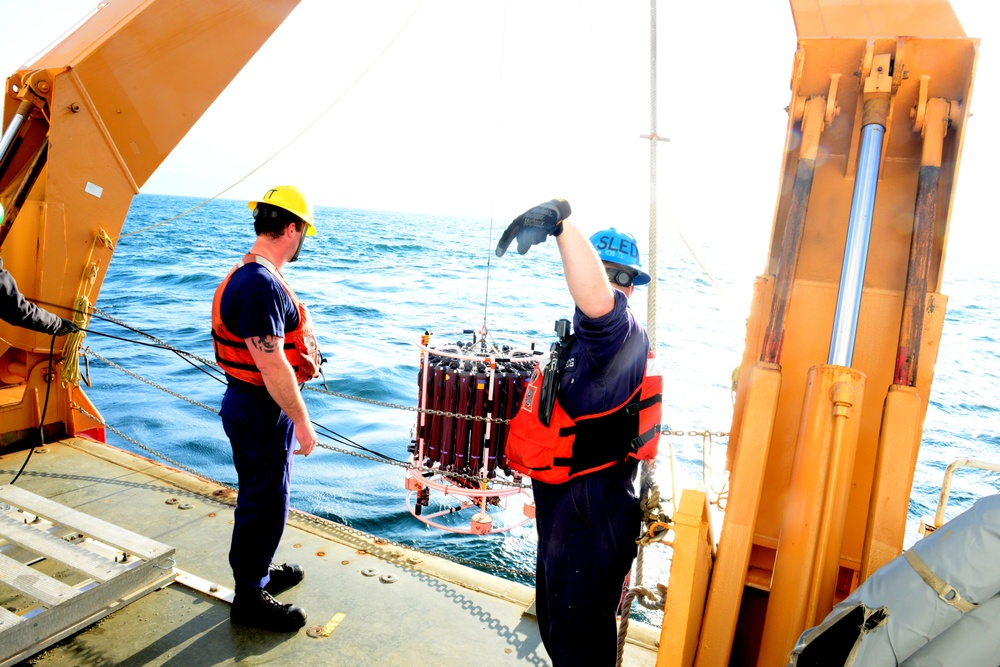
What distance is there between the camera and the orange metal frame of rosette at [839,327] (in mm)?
2092

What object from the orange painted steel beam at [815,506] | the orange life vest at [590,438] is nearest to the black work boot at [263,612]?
the orange life vest at [590,438]

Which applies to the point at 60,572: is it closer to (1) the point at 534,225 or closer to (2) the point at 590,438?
(2) the point at 590,438

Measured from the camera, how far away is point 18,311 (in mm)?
3652

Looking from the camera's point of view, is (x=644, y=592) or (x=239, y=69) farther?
(x=239, y=69)

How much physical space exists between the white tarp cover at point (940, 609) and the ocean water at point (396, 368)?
0.68 m

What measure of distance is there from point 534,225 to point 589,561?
125cm

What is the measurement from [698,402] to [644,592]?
10.8m

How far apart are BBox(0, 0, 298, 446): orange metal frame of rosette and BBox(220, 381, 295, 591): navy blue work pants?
107 inches

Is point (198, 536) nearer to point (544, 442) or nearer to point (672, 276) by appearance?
point (544, 442)

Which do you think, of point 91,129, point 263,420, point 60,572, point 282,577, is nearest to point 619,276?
point 263,420

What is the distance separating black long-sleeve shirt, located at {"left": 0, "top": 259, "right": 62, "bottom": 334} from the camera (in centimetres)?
357

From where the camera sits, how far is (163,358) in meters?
A: 13.2

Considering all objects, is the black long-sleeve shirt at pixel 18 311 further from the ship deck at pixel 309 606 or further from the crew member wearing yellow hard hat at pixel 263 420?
the crew member wearing yellow hard hat at pixel 263 420

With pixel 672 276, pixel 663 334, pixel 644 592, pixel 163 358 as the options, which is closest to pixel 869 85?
pixel 644 592
